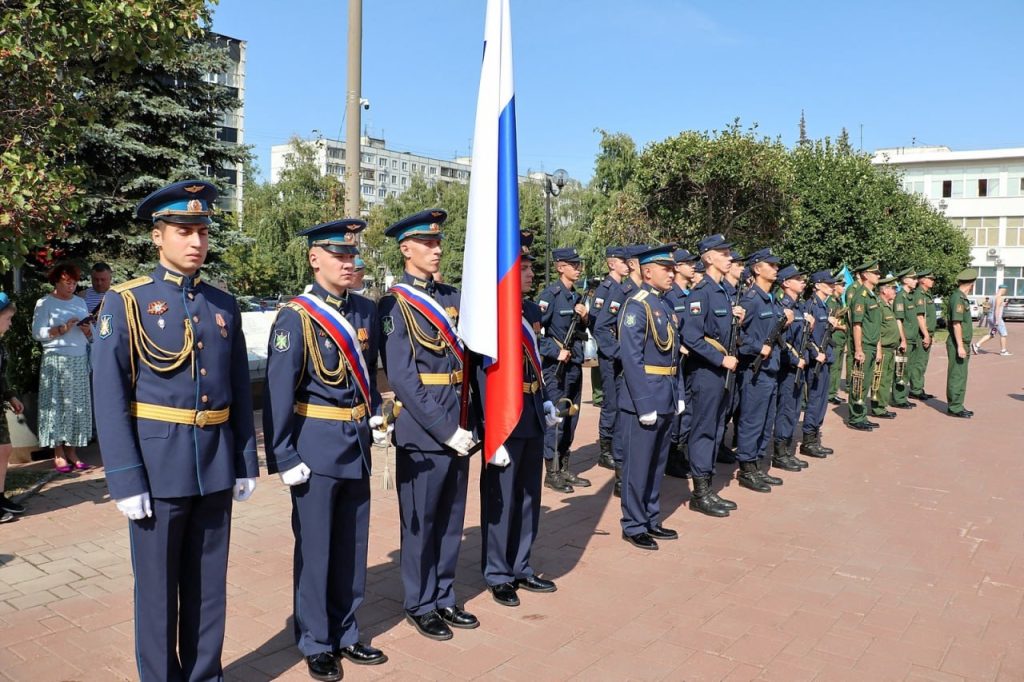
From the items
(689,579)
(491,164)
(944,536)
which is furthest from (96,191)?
(944,536)

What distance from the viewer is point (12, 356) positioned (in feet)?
26.0

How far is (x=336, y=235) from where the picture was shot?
404 centimetres

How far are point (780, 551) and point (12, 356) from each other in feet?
22.4

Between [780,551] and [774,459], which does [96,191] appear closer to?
[774,459]

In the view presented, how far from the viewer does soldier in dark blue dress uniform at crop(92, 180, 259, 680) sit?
3279mm

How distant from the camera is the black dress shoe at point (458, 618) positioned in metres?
4.53

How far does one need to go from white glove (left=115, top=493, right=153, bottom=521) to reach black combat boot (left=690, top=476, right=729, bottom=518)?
4.71 metres

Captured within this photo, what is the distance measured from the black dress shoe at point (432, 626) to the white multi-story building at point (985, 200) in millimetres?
57116

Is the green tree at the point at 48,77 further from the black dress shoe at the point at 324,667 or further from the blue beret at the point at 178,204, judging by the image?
the black dress shoe at the point at 324,667

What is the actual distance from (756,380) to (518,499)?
143 inches

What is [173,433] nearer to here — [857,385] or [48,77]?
[48,77]

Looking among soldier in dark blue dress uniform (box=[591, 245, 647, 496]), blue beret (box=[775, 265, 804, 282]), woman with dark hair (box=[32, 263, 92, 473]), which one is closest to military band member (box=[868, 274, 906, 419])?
blue beret (box=[775, 265, 804, 282])

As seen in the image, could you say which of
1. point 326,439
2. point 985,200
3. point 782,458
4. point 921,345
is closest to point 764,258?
point 782,458

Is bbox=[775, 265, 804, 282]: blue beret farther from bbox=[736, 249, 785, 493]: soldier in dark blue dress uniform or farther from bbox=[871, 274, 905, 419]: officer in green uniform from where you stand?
bbox=[871, 274, 905, 419]: officer in green uniform
